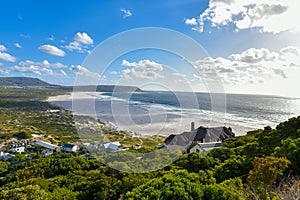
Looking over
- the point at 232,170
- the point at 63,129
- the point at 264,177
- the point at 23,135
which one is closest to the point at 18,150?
the point at 23,135

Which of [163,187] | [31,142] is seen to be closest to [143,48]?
[163,187]

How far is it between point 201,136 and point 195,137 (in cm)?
245

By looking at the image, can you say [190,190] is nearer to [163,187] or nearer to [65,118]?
[163,187]

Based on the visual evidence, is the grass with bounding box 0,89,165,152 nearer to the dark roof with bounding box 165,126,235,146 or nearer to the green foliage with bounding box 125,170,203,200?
the green foliage with bounding box 125,170,203,200

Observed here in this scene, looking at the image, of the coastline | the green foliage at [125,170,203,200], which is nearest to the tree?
the green foliage at [125,170,203,200]

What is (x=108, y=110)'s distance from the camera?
18.5ft

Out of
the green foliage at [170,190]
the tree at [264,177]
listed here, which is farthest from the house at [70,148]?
the tree at [264,177]

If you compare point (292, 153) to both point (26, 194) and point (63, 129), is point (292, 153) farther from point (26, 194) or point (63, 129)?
point (63, 129)

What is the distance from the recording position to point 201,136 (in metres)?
17.3

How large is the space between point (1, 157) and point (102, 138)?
25.5 meters

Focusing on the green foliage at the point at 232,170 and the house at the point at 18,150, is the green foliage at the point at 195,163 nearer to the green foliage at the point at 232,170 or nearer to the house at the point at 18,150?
the green foliage at the point at 232,170

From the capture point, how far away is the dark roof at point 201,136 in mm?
11305

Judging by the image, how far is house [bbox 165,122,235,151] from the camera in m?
10.4

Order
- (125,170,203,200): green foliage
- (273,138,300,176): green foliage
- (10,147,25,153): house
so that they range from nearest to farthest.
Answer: (125,170,203,200): green foliage
(273,138,300,176): green foliage
(10,147,25,153): house
